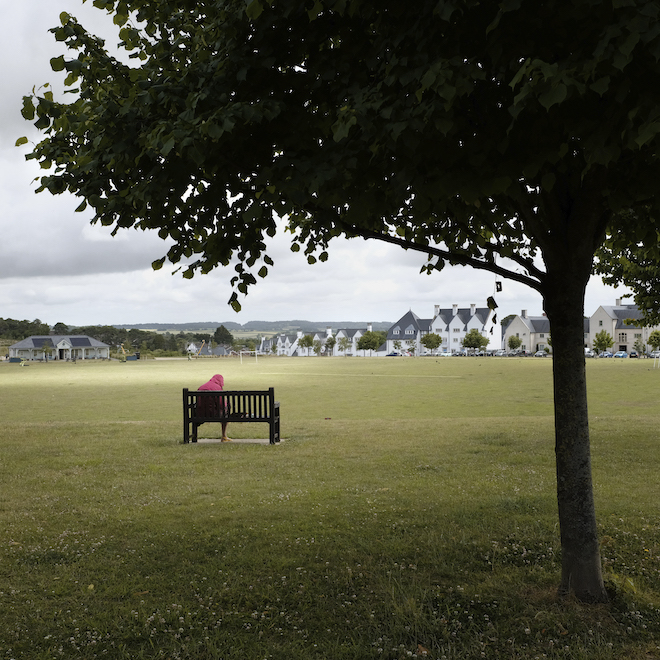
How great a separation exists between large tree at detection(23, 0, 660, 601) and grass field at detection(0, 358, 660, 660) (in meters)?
0.98

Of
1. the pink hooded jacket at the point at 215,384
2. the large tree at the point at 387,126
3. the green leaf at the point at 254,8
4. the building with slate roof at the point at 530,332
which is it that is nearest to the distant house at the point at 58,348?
the building with slate roof at the point at 530,332

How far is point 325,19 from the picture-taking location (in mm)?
4684

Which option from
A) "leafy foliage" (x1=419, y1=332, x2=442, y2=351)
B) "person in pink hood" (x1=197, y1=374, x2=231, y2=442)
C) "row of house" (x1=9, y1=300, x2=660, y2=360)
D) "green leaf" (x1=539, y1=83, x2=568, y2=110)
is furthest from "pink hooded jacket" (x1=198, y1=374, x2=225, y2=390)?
"leafy foliage" (x1=419, y1=332, x2=442, y2=351)

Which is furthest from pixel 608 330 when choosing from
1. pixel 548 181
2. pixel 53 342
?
pixel 548 181

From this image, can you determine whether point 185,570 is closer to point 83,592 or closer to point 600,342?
point 83,592

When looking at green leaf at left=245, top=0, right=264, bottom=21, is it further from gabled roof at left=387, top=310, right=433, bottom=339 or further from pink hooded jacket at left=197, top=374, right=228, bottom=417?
gabled roof at left=387, top=310, right=433, bottom=339

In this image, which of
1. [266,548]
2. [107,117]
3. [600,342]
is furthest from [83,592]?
[600,342]

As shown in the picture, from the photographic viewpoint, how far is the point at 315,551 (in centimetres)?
637

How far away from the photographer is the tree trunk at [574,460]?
203 inches

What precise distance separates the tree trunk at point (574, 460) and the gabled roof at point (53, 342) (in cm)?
15308

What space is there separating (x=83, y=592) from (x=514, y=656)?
150 inches

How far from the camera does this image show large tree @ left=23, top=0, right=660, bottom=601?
144 inches

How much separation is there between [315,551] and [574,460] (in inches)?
114

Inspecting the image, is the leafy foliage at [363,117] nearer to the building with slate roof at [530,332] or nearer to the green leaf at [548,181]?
the green leaf at [548,181]
